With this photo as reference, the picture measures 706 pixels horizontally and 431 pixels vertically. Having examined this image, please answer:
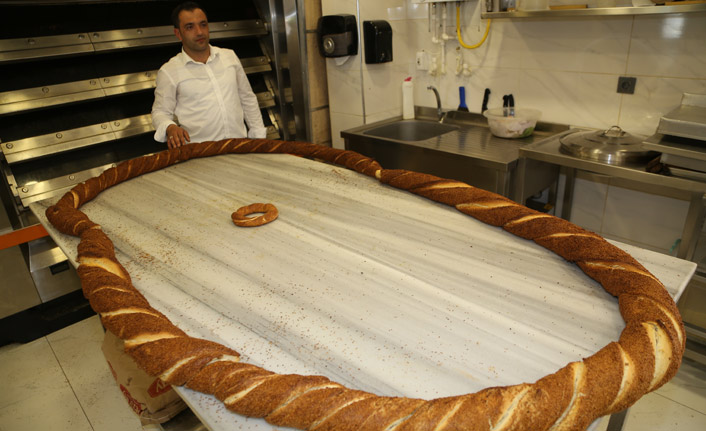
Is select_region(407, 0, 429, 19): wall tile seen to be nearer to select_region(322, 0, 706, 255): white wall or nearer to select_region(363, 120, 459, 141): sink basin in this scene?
select_region(322, 0, 706, 255): white wall

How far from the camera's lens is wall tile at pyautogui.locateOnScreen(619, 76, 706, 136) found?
2.16 meters

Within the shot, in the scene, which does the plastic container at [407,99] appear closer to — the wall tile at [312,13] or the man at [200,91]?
the wall tile at [312,13]

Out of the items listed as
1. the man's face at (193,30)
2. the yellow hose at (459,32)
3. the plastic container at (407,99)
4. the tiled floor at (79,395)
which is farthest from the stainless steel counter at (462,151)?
the tiled floor at (79,395)

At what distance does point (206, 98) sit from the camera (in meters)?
2.76

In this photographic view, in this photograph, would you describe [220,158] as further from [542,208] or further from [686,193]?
[686,193]

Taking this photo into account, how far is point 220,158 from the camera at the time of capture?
92.9 inches

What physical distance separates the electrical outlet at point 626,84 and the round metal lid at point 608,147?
0.21 metres

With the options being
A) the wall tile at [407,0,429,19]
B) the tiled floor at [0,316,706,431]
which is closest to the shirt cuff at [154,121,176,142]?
the tiled floor at [0,316,706,431]

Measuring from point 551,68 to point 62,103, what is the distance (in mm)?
2711

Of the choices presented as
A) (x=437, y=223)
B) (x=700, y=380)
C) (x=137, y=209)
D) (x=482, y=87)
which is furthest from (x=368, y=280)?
(x=482, y=87)

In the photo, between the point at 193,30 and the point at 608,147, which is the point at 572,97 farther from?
the point at 193,30

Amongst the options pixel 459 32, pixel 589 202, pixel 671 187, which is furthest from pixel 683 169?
pixel 459 32

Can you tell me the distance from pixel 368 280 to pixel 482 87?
7.01 feet

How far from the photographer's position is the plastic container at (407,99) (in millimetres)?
3234
